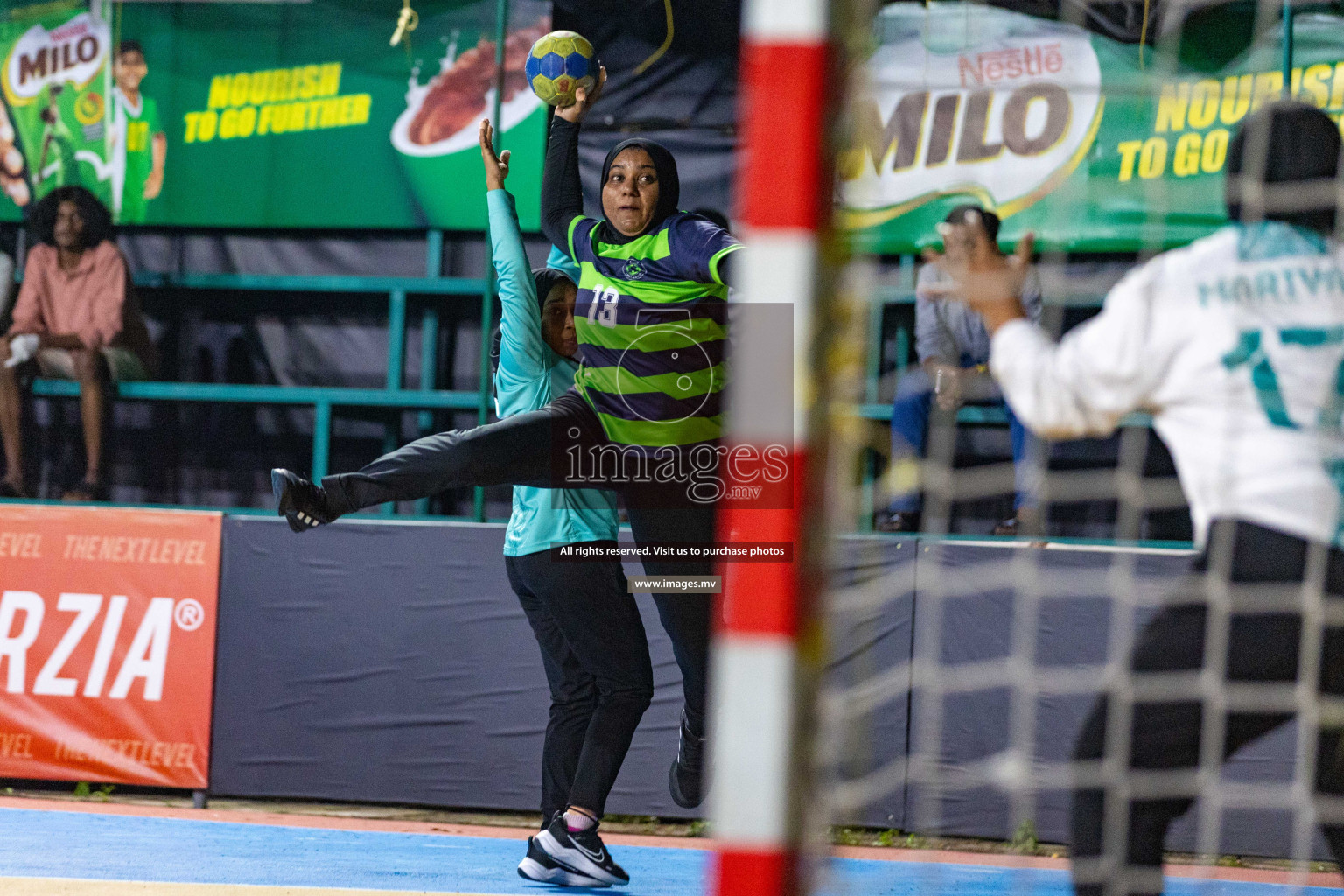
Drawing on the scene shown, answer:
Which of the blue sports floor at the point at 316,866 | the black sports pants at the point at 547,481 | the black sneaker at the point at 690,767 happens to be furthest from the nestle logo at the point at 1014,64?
the blue sports floor at the point at 316,866

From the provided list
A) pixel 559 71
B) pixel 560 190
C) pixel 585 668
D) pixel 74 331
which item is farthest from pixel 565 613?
pixel 74 331

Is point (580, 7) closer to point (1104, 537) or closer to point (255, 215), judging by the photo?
point (255, 215)

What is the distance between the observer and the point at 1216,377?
2.40 meters

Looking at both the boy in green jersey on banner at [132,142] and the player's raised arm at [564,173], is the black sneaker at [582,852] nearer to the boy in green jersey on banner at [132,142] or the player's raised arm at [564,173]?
the player's raised arm at [564,173]

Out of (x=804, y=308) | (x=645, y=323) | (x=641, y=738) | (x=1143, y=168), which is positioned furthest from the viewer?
(x=1143, y=168)

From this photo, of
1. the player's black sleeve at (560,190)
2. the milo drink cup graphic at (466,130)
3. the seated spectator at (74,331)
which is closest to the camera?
the player's black sleeve at (560,190)

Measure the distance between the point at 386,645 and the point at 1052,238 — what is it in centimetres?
408

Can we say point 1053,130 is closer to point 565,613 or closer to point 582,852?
point 565,613

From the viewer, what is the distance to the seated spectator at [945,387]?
5.65 m

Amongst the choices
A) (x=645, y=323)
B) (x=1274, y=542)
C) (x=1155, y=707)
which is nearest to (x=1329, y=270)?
(x=1274, y=542)

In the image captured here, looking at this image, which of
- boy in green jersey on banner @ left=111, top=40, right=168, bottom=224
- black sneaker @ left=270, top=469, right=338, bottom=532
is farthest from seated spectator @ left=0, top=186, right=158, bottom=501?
black sneaker @ left=270, top=469, right=338, bottom=532

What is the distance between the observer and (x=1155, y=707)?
7.94ft

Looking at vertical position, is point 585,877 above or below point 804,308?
below

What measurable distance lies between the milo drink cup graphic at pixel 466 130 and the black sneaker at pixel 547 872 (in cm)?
420
